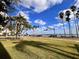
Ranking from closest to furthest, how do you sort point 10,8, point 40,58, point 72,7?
1. point 40,58
2. point 10,8
3. point 72,7

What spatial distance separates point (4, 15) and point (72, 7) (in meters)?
65.7

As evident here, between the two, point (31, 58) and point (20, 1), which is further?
point (20, 1)

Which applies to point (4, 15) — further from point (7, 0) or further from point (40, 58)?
point (40, 58)

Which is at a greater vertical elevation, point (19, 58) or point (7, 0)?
point (7, 0)

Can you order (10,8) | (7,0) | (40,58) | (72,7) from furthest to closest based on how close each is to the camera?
1. (72,7)
2. (10,8)
3. (7,0)
4. (40,58)

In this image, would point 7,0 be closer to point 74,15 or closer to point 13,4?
point 13,4

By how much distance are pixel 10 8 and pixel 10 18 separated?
3.46ft

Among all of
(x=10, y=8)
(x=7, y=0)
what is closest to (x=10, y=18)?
(x=10, y=8)

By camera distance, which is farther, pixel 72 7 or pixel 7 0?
pixel 72 7

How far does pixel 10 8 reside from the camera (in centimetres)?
1432

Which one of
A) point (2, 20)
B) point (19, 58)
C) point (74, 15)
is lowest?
point (19, 58)

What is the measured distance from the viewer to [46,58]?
12664 millimetres

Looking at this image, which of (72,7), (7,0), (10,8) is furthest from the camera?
(72,7)

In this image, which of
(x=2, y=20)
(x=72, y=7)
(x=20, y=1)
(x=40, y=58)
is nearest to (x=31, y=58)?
(x=40, y=58)
